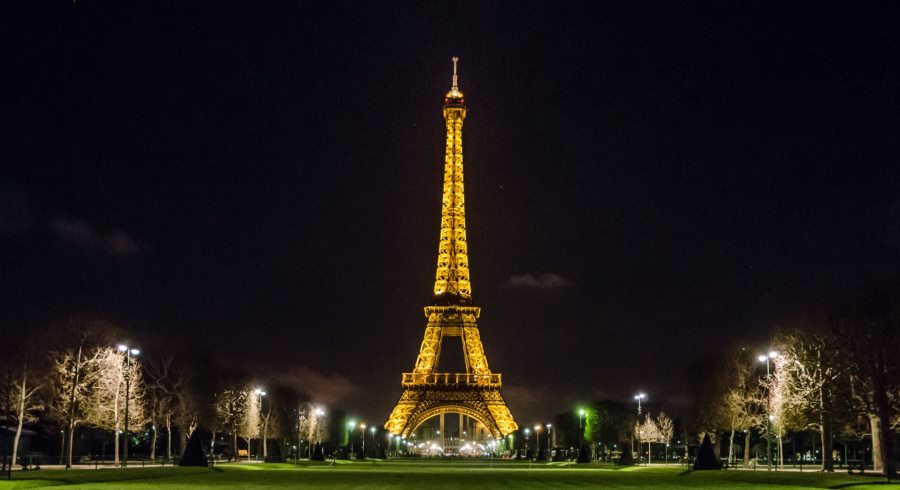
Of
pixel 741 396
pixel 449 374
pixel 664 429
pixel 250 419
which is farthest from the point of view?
pixel 664 429

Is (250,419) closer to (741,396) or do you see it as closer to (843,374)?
(741,396)

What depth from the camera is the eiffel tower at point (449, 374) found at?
137m

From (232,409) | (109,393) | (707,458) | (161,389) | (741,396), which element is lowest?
(707,458)

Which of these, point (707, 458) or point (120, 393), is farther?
point (120, 393)

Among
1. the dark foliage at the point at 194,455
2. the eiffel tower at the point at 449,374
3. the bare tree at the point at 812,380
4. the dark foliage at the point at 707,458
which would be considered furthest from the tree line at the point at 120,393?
the bare tree at the point at 812,380

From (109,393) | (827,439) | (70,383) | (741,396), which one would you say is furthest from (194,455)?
(741,396)

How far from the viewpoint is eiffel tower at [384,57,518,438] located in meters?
137

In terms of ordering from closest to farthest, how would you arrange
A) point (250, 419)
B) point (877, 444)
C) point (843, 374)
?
point (843, 374)
point (877, 444)
point (250, 419)

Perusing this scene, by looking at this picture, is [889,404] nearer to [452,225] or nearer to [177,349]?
[177,349]

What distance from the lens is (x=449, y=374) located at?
139500 millimetres

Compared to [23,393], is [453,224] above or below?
above

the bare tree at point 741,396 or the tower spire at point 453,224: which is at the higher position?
the tower spire at point 453,224

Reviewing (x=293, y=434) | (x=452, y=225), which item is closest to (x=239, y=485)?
(x=293, y=434)

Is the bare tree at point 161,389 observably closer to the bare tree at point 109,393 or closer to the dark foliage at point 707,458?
the bare tree at point 109,393
